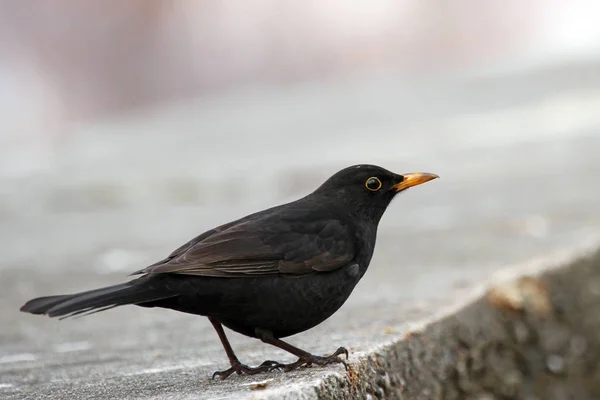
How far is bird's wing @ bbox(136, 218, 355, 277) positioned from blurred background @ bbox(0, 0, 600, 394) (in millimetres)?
1407

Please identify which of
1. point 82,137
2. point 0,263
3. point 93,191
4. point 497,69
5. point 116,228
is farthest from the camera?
point 497,69

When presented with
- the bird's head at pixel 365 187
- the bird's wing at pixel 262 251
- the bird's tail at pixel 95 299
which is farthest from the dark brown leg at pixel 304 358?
the bird's head at pixel 365 187

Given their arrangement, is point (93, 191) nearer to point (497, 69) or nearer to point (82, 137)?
point (82, 137)

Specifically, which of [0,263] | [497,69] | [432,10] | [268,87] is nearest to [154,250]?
[0,263]

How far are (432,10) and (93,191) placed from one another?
13498mm

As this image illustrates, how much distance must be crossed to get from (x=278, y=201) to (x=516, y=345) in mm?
3949

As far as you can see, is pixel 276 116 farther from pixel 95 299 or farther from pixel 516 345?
pixel 95 299

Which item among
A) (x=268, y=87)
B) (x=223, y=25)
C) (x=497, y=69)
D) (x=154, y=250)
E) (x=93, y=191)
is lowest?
(x=154, y=250)

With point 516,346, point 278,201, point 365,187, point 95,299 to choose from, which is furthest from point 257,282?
point 278,201

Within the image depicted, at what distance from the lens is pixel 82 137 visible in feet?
48.1

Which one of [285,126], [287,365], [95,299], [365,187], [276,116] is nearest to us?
[95,299]

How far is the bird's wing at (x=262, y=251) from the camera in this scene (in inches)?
159

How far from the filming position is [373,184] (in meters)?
4.64

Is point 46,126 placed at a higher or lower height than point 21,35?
lower
